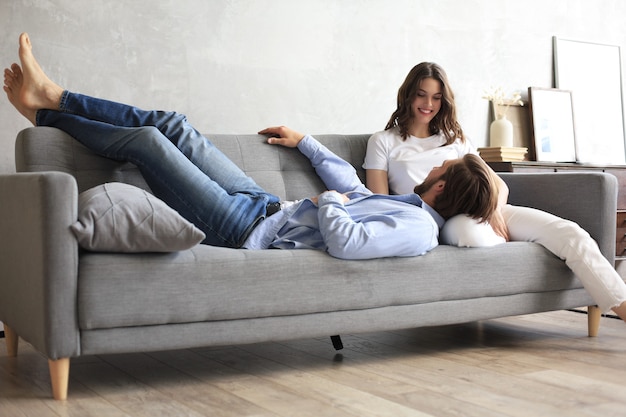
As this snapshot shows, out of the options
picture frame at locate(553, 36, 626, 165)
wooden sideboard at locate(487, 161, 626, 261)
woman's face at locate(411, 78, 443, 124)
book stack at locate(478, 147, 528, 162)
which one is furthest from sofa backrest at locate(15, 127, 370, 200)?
picture frame at locate(553, 36, 626, 165)

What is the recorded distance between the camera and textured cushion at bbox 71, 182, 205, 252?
204cm

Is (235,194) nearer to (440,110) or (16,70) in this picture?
(16,70)

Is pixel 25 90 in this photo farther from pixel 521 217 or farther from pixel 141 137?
pixel 521 217

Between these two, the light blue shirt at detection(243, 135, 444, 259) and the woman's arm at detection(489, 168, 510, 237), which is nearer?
the light blue shirt at detection(243, 135, 444, 259)

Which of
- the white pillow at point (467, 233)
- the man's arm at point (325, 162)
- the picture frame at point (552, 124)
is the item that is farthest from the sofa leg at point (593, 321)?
the picture frame at point (552, 124)

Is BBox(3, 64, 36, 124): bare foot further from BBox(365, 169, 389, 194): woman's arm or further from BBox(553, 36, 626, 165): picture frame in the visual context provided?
BBox(553, 36, 626, 165): picture frame

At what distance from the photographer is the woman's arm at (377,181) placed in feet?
10.5

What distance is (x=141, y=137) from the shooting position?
99.2 inches

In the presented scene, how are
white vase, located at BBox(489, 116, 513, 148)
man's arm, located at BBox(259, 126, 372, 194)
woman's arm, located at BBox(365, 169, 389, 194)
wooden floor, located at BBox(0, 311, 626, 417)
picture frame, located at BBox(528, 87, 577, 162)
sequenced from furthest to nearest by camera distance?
picture frame, located at BBox(528, 87, 577, 162), white vase, located at BBox(489, 116, 513, 148), woman's arm, located at BBox(365, 169, 389, 194), man's arm, located at BBox(259, 126, 372, 194), wooden floor, located at BBox(0, 311, 626, 417)

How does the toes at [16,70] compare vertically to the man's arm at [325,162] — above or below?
above

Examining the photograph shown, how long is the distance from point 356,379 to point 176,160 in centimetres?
91

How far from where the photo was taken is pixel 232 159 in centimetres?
296

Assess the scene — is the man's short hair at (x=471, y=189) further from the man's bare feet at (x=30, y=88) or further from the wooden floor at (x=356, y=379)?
the man's bare feet at (x=30, y=88)

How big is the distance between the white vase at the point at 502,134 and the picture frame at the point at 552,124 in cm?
31
